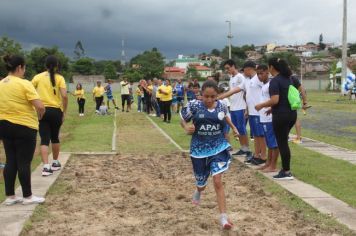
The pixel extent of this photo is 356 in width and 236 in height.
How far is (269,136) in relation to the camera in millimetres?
9055

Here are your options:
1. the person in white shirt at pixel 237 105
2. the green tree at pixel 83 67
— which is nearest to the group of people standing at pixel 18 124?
the person in white shirt at pixel 237 105

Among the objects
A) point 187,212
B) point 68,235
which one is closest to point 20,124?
point 68,235

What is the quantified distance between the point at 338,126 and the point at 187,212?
13630mm

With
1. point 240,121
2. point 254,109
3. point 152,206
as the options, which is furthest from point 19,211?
point 240,121

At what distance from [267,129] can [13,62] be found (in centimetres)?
458

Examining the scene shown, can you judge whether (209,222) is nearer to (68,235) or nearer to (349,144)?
(68,235)

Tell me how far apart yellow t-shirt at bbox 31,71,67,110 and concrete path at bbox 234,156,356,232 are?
3848mm

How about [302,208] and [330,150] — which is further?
[330,150]

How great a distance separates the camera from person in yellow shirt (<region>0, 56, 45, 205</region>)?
21.7 feet

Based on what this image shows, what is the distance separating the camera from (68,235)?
552 cm

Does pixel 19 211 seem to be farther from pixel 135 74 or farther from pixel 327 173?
pixel 135 74

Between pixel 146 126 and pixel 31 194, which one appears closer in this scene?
pixel 31 194

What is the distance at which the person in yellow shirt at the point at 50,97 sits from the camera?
8.55 meters

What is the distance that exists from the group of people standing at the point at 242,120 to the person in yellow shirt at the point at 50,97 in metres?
2.71
